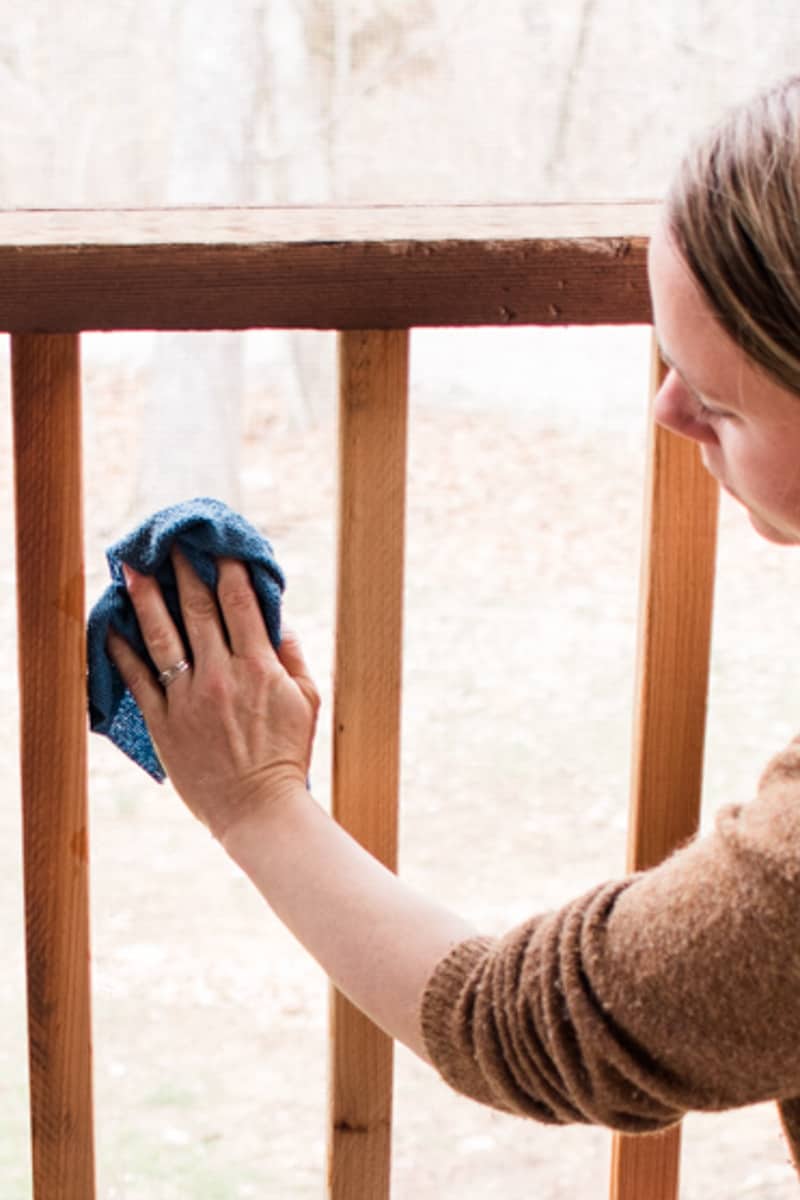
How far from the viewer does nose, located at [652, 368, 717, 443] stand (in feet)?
3.10

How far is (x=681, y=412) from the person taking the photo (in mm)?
951

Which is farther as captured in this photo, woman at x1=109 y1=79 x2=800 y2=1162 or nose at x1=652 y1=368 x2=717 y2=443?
nose at x1=652 y1=368 x2=717 y2=443

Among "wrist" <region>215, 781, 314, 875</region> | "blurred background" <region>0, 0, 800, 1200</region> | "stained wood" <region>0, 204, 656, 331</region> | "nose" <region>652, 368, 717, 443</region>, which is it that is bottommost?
"wrist" <region>215, 781, 314, 875</region>

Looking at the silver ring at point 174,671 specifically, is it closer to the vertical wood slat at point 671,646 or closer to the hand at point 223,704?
the hand at point 223,704

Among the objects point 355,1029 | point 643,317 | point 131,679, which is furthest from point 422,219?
point 355,1029

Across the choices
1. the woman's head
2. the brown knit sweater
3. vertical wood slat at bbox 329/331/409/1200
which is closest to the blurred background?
vertical wood slat at bbox 329/331/409/1200

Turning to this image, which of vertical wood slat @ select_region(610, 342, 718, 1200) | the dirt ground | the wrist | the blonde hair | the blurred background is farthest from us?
the blurred background

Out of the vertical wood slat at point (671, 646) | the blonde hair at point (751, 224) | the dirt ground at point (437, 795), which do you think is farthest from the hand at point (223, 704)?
the dirt ground at point (437, 795)

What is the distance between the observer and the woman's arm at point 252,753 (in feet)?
3.37

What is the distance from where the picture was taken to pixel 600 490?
8.00 metres

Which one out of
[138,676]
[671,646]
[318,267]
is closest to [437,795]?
[671,646]

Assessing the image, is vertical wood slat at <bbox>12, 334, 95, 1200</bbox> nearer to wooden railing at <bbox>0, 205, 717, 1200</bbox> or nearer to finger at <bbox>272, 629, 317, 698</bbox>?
wooden railing at <bbox>0, 205, 717, 1200</bbox>

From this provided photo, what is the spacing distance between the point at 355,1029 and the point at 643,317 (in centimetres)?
55

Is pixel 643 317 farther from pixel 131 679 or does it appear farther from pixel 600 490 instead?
pixel 600 490
